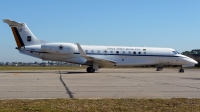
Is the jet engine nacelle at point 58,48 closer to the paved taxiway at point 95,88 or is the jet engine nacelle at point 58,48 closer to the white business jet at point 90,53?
the white business jet at point 90,53

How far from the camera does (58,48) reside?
103ft

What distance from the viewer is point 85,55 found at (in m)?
30.4

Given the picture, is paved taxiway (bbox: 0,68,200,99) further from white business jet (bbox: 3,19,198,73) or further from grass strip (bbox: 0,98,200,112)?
white business jet (bbox: 3,19,198,73)

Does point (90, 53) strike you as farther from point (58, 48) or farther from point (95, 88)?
point (95, 88)

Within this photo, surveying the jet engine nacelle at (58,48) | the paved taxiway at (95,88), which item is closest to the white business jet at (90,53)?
the jet engine nacelle at (58,48)

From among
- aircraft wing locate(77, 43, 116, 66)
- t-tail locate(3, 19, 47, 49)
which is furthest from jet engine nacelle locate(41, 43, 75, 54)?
aircraft wing locate(77, 43, 116, 66)

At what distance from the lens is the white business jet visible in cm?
3114

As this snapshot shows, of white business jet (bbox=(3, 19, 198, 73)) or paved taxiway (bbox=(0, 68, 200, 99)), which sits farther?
white business jet (bbox=(3, 19, 198, 73))

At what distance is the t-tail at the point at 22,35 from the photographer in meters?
31.0

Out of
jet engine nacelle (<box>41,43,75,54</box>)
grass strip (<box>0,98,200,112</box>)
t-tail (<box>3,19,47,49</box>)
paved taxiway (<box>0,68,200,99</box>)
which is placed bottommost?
paved taxiway (<box>0,68,200,99</box>)

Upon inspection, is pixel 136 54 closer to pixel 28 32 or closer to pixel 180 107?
pixel 28 32

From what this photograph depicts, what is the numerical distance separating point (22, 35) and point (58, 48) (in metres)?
4.21

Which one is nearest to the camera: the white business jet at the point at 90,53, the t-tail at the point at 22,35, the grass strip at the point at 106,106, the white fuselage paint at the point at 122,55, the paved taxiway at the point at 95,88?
the grass strip at the point at 106,106

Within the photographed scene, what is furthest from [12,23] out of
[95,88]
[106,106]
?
[106,106]
